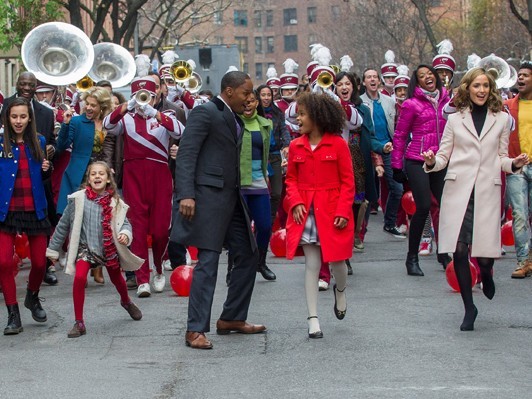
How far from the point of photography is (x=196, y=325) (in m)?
9.16

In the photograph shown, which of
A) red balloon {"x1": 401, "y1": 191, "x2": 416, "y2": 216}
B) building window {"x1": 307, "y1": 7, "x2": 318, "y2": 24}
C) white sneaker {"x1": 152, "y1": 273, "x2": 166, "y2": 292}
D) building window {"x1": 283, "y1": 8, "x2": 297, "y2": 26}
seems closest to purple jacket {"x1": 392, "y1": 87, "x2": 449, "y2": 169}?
white sneaker {"x1": 152, "y1": 273, "x2": 166, "y2": 292}

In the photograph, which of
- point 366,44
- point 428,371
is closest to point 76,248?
point 428,371

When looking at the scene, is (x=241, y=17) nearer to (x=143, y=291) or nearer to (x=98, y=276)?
(x=98, y=276)

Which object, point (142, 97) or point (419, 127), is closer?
point (142, 97)

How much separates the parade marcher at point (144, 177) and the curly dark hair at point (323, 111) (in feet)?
8.47

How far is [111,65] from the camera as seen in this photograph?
19766 mm

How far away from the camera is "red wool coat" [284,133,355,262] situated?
9484 mm

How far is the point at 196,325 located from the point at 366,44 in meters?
54.1

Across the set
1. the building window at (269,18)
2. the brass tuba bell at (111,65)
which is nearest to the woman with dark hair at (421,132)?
the brass tuba bell at (111,65)

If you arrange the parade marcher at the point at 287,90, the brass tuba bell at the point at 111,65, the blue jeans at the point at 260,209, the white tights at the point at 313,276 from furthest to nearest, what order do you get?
the brass tuba bell at the point at 111,65 < the parade marcher at the point at 287,90 < the blue jeans at the point at 260,209 < the white tights at the point at 313,276

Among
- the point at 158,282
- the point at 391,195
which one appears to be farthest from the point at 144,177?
the point at 391,195

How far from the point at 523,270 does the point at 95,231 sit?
4.51 meters

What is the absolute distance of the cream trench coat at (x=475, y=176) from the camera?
32.1 ft

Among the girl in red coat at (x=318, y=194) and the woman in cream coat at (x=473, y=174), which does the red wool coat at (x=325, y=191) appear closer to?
the girl in red coat at (x=318, y=194)
